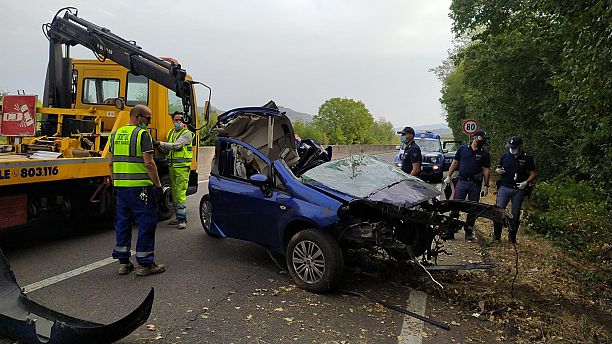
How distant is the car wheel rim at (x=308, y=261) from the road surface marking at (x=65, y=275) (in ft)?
7.73

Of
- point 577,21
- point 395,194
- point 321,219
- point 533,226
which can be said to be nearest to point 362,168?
point 395,194

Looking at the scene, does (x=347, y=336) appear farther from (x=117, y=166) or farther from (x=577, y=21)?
(x=577, y=21)

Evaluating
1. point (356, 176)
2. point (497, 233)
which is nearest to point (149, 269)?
point (356, 176)

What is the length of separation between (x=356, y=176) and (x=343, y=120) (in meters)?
48.0

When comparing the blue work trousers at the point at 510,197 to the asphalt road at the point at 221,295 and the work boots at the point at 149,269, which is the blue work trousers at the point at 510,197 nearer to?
the asphalt road at the point at 221,295

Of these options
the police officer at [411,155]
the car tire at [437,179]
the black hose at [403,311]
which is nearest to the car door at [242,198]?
the black hose at [403,311]

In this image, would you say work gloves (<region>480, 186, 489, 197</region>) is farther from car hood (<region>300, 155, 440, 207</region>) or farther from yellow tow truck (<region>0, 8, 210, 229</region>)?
yellow tow truck (<region>0, 8, 210, 229</region>)

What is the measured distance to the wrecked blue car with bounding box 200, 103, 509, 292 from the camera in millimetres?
4547

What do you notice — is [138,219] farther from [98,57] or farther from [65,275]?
[98,57]

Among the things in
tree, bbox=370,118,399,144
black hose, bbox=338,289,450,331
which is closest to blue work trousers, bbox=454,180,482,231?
black hose, bbox=338,289,450,331

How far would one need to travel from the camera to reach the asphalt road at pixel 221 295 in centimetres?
378

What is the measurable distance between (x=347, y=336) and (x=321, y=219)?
4.09ft

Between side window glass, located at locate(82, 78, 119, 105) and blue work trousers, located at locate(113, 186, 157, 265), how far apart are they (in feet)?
11.8

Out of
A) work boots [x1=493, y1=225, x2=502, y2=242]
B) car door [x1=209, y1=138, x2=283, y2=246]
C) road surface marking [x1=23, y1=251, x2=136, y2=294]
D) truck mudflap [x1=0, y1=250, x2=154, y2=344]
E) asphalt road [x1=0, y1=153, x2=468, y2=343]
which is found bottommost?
road surface marking [x1=23, y1=251, x2=136, y2=294]
